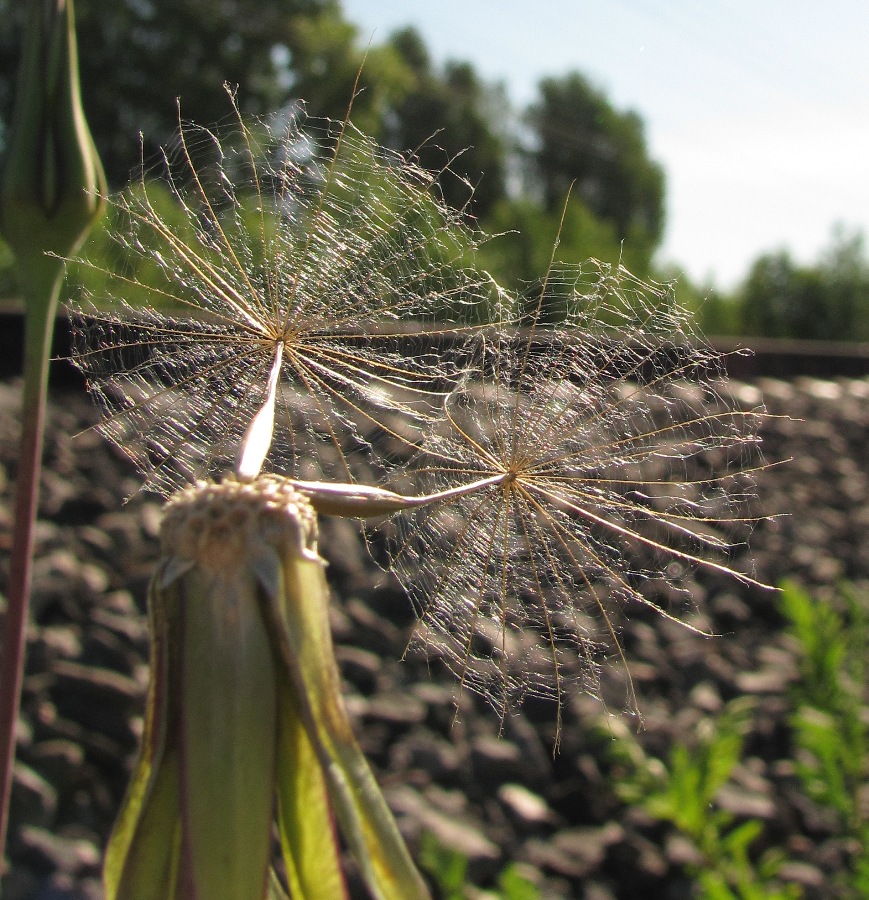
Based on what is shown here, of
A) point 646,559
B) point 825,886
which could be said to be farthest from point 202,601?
point 825,886

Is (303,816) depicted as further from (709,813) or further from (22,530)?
(709,813)

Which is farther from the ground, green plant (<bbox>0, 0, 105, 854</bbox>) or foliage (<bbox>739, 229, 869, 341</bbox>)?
foliage (<bbox>739, 229, 869, 341</bbox>)

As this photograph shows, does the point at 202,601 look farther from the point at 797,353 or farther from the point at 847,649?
the point at 797,353

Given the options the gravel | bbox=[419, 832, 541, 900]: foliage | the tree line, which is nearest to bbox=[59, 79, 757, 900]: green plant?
bbox=[419, 832, 541, 900]: foliage

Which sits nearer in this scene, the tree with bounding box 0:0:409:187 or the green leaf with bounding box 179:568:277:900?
the green leaf with bounding box 179:568:277:900

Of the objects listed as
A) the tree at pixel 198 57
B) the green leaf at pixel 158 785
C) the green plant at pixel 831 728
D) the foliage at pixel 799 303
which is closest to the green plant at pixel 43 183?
the green leaf at pixel 158 785

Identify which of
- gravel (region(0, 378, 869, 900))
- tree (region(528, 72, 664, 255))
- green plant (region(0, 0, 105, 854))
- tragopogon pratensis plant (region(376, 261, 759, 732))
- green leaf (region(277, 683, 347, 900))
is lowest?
gravel (region(0, 378, 869, 900))

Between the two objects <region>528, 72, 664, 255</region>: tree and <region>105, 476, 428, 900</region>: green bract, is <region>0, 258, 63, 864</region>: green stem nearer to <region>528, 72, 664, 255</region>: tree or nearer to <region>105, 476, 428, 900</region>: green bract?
<region>105, 476, 428, 900</region>: green bract

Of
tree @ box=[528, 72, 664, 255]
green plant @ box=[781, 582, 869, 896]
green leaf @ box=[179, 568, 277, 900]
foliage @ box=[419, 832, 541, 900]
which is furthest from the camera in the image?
tree @ box=[528, 72, 664, 255]
